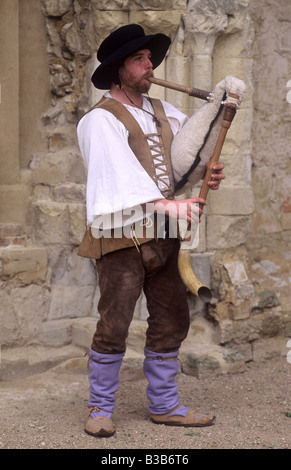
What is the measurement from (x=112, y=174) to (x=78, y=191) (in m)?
1.54

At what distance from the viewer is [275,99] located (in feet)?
17.1

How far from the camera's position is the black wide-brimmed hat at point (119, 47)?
3.33 m

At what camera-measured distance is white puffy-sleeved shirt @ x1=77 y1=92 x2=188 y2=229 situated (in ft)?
10.5

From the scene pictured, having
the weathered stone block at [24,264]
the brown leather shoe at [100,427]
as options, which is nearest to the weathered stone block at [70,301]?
the weathered stone block at [24,264]

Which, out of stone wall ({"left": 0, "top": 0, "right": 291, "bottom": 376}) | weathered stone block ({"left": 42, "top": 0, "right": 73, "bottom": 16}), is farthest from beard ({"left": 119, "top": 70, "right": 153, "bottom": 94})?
weathered stone block ({"left": 42, "top": 0, "right": 73, "bottom": 16})

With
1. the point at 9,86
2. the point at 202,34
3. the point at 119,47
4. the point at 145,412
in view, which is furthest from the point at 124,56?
the point at 145,412

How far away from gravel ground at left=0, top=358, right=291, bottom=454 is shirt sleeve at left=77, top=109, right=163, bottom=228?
3.53 ft

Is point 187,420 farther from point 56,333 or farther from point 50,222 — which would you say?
point 50,222

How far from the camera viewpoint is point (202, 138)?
3.44m

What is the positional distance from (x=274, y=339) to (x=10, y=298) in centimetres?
178

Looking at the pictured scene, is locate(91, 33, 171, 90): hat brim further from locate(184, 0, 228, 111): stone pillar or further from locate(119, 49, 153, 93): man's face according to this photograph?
locate(184, 0, 228, 111): stone pillar

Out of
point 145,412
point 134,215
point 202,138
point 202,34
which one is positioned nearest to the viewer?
point 134,215

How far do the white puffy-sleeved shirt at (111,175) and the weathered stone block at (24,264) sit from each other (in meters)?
1.41

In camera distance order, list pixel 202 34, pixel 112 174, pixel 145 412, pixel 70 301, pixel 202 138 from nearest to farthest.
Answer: pixel 112 174 → pixel 202 138 → pixel 145 412 → pixel 202 34 → pixel 70 301
